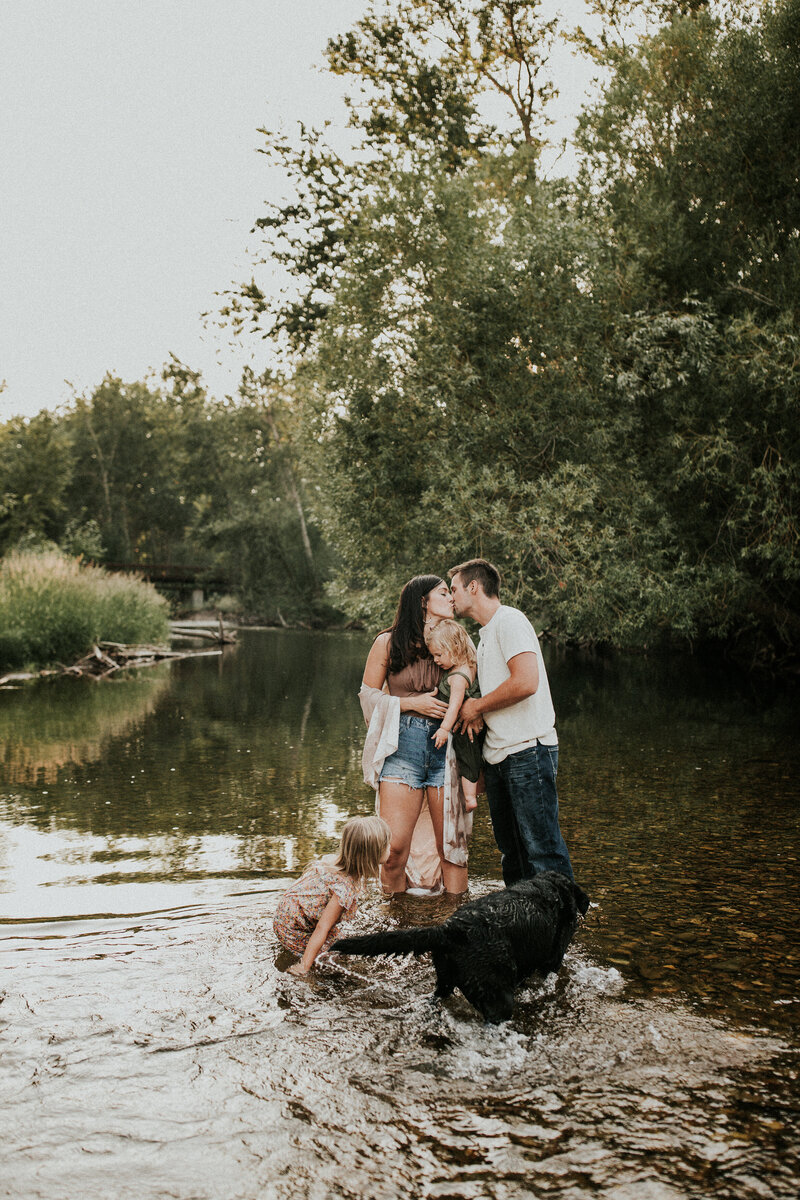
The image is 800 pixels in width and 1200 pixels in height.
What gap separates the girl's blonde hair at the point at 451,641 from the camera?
548 centimetres

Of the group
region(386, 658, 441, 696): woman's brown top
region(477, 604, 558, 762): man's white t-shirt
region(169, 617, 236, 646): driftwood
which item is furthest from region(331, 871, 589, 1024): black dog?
region(169, 617, 236, 646): driftwood

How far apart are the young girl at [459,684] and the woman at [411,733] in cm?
9

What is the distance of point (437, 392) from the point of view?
1692 cm

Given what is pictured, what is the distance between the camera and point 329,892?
464 centimetres

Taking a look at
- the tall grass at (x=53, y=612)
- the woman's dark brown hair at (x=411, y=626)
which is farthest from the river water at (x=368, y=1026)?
the tall grass at (x=53, y=612)

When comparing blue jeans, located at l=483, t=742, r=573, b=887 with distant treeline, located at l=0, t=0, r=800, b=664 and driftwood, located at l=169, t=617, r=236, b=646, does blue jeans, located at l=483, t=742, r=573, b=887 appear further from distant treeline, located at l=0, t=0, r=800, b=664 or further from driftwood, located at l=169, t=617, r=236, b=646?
driftwood, located at l=169, t=617, r=236, b=646

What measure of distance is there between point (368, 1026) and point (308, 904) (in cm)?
79

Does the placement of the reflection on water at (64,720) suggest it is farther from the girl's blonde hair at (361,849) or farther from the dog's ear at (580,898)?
the dog's ear at (580,898)

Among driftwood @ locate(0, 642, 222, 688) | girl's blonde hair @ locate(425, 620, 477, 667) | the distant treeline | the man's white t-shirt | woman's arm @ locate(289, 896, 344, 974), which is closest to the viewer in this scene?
woman's arm @ locate(289, 896, 344, 974)

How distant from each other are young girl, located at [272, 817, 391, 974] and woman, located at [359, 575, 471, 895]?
0.93 metres

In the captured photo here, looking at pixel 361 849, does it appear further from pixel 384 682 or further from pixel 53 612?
pixel 53 612

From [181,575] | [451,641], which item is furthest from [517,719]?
[181,575]

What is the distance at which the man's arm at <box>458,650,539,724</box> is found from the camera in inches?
188

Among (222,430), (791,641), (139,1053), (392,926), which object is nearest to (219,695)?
(791,641)
